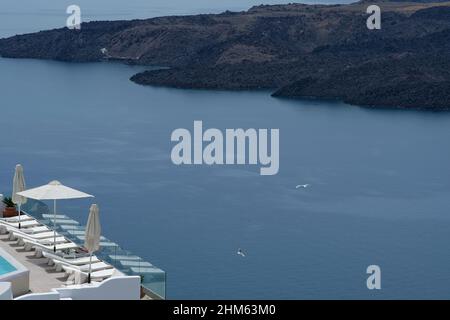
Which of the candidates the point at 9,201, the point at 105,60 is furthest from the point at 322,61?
the point at 9,201

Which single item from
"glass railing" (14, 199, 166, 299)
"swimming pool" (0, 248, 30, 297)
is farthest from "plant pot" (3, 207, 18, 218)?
"swimming pool" (0, 248, 30, 297)

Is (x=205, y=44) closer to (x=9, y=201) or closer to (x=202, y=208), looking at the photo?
(x=202, y=208)

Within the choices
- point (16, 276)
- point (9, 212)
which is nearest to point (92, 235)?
point (16, 276)

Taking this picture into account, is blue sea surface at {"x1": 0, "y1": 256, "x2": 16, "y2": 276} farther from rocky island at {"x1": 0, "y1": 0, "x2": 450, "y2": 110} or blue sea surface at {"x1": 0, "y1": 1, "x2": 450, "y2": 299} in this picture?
rocky island at {"x1": 0, "y1": 0, "x2": 450, "y2": 110}

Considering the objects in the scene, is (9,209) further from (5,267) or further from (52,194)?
(5,267)

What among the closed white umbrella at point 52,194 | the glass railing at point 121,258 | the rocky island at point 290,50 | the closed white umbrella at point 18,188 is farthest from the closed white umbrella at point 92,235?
the rocky island at point 290,50
